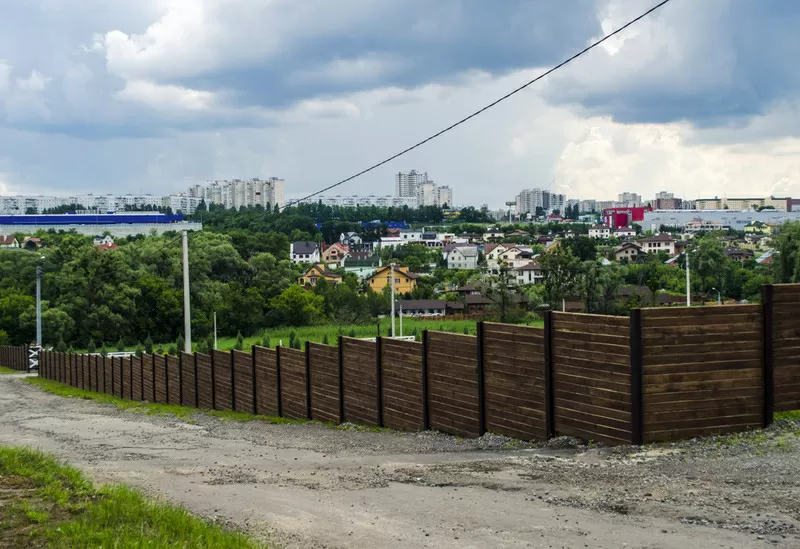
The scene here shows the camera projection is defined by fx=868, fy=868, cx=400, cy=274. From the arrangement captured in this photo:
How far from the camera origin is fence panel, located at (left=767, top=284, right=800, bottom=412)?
10281 mm

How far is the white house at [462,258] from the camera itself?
15288 centimetres

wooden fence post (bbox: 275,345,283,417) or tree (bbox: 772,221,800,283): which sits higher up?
tree (bbox: 772,221,800,283)

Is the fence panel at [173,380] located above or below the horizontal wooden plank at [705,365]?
below

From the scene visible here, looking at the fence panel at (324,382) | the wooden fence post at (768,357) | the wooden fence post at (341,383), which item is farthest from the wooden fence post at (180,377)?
the wooden fence post at (768,357)

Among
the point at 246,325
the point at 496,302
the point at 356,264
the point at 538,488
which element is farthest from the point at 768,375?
the point at 356,264

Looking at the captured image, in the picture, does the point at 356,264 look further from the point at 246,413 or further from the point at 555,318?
the point at 555,318

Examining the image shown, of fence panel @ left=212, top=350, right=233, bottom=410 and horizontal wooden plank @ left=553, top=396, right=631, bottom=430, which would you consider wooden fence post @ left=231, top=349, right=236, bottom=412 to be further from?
horizontal wooden plank @ left=553, top=396, right=631, bottom=430

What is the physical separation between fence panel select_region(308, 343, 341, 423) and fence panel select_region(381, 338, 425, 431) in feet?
5.96

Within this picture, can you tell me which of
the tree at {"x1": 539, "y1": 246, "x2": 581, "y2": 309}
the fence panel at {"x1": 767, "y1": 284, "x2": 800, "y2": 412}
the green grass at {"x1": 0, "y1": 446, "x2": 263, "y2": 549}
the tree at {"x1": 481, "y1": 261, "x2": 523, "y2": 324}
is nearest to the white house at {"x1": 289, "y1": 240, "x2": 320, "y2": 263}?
the tree at {"x1": 481, "y1": 261, "x2": 523, "y2": 324}

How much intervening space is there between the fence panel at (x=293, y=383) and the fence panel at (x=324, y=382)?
421 mm

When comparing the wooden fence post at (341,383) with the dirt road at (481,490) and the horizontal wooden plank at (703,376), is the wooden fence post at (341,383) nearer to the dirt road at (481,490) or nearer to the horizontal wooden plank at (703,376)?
the dirt road at (481,490)

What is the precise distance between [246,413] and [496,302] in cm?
5873

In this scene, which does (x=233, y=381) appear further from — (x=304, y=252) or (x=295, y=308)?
(x=304, y=252)

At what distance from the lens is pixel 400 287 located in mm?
117625
